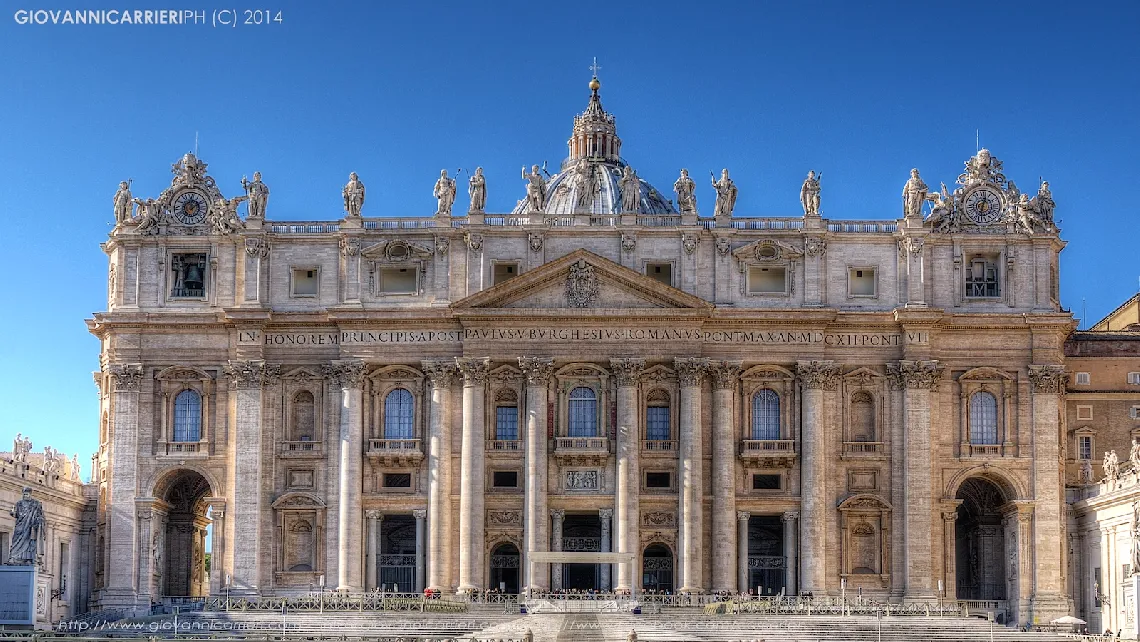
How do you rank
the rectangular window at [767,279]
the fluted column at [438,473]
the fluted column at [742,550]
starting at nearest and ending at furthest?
1. the fluted column at [438,473]
2. the fluted column at [742,550]
3. the rectangular window at [767,279]

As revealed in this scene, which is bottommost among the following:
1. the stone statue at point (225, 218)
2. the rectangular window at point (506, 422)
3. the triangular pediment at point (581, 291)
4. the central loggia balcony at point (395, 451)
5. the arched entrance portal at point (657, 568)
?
the arched entrance portal at point (657, 568)

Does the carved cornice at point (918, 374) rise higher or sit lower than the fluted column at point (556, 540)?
higher

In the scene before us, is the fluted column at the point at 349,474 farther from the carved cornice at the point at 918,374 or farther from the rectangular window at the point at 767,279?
the carved cornice at the point at 918,374

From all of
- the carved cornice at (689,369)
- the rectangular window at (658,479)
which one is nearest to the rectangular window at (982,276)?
the carved cornice at (689,369)

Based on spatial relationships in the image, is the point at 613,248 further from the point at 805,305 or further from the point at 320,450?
the point at 320,450

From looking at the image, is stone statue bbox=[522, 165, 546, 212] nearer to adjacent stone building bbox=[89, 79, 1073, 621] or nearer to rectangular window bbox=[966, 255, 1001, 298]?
adjacent stone building bbox=[89, 79, 1073, 621]

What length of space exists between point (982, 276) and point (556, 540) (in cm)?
2377

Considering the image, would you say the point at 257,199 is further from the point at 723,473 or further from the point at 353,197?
the point at 723,473

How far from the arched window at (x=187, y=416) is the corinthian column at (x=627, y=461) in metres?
19.8

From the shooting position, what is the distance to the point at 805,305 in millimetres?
83562

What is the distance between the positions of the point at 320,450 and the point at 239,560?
6.26 m

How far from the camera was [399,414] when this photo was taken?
84.0 meters

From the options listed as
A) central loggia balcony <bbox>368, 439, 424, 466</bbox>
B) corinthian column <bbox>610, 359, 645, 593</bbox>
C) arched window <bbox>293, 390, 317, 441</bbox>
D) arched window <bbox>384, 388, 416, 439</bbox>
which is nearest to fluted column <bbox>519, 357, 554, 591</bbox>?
corinthian column <bbox>610, 359, 645, 593</bbox>

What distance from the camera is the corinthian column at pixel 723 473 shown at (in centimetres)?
8181
